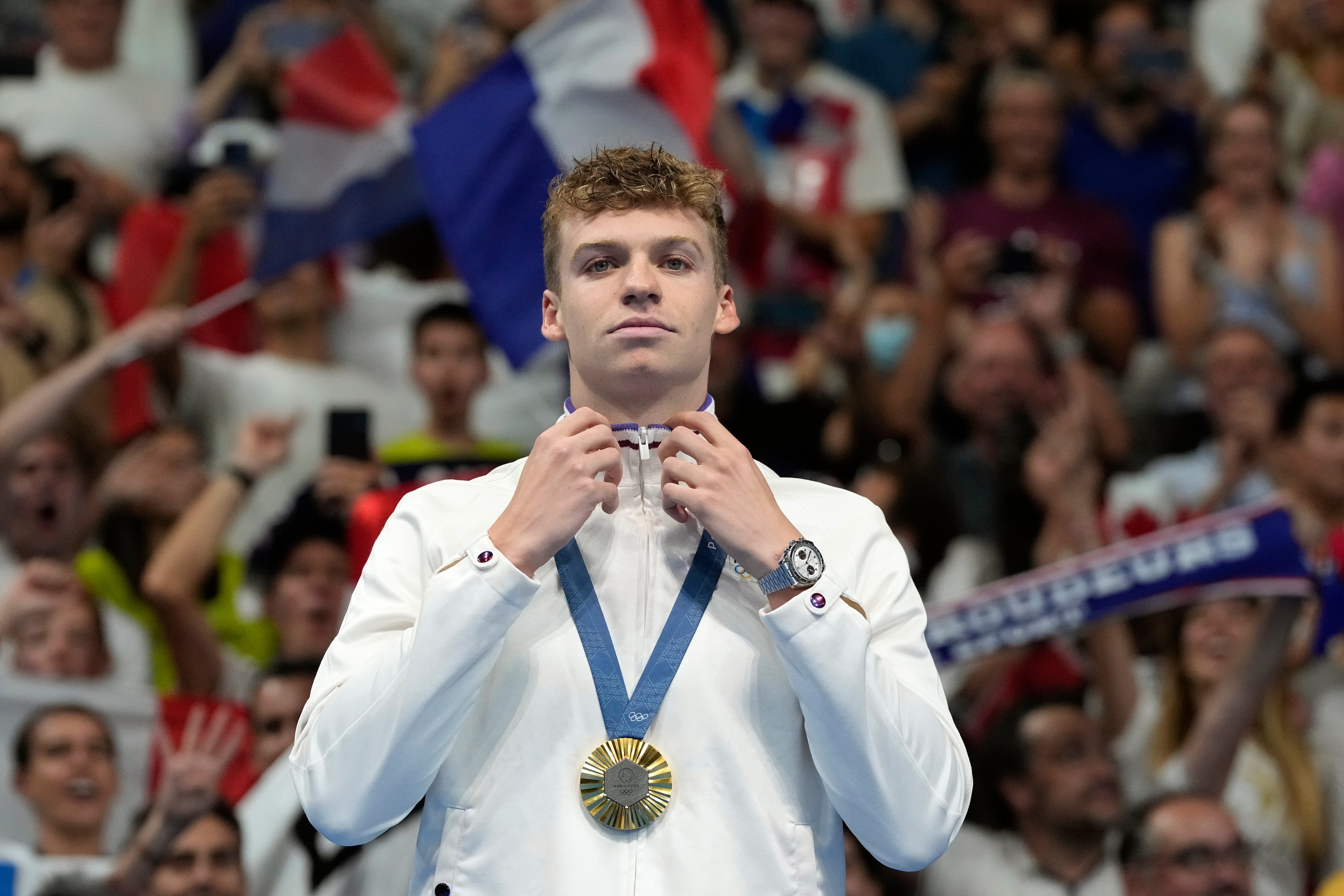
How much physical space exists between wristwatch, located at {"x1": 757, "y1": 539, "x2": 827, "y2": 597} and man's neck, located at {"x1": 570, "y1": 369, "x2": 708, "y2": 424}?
1.26 feet

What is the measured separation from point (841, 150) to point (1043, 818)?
444 centimetres

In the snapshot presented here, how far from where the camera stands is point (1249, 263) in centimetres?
842

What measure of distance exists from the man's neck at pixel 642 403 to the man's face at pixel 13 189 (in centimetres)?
531

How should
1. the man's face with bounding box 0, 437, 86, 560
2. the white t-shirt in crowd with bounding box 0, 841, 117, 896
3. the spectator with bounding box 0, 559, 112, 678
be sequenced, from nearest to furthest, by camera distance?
the white t-shirt in crowd with bounding box 0, 841, 117, 896 < the spectator with bounding box 0, 559, 112, 678 < the man's face with bounding box 0, 437, 86, 560

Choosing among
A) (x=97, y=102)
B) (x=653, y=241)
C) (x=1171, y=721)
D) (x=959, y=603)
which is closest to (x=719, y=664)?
(x=653, y=241)

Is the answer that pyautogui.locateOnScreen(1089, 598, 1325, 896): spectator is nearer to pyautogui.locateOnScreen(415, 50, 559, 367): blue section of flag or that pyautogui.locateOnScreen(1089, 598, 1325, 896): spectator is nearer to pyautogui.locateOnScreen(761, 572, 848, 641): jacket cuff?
pyautogui.locateOnScreen(415, 50, 559, 367): blue section of flag

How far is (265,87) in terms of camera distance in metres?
8.91

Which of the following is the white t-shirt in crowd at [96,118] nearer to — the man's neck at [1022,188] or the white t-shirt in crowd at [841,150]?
the white t-shirt in crowd at [841,150]

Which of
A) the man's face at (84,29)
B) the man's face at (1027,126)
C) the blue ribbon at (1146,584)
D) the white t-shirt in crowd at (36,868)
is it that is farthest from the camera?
the man's face at (1027,126)

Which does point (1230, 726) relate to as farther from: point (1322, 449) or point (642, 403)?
point (642, 403)

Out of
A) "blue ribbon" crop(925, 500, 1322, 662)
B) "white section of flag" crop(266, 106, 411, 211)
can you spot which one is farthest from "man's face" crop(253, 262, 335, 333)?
"blue ribbon" crop(925, 500, 1322, 662)

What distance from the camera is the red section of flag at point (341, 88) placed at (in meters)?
7.60

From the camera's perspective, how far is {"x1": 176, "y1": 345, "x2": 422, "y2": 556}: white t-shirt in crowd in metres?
7.34

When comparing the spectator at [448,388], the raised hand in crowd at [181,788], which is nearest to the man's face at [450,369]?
the spectator at [448,388]
